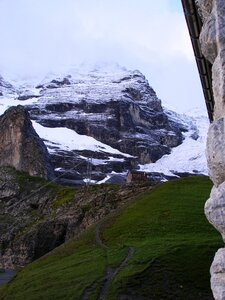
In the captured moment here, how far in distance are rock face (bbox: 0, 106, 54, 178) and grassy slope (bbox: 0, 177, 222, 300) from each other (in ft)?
316

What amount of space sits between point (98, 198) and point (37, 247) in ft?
36.8

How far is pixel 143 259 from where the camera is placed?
33906 millimetres

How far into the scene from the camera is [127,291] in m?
28.1

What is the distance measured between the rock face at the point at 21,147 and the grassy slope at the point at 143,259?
316 feet

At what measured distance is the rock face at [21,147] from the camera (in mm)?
152250

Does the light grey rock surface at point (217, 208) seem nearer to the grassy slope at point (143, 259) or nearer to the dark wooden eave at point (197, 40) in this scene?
the dark wooden eave at point (197, 40)

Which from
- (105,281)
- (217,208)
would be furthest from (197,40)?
(105,281)

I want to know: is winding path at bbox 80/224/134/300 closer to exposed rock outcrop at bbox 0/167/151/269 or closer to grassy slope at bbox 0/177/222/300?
grassy slope at bbox 0/177/222/300

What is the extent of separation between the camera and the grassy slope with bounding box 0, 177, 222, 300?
94.6 feet

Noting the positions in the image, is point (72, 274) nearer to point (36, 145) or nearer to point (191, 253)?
point (191, 253)

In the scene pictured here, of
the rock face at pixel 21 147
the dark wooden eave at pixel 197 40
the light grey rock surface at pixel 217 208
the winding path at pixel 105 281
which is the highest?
the rock face at pixel 21 147

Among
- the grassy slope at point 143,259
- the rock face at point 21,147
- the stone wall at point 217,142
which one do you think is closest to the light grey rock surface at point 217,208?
the stone wall at point 217,142

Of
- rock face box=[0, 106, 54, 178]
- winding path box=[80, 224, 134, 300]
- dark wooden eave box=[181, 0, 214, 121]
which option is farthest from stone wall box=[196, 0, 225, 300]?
rock face box=[0, 106, 54, 178]

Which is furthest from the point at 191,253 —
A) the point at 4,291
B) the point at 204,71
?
the point at 204,71
